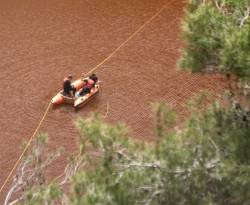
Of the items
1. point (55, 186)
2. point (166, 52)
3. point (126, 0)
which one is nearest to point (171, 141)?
point (55, 186)

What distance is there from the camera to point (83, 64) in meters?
7.76

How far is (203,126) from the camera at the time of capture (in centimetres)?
313

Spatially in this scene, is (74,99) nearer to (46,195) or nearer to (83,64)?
(83,64)

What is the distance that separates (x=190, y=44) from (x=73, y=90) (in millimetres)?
4228

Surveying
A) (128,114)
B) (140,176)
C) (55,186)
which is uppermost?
(140,176)

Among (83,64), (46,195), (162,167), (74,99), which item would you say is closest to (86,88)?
(74,99)

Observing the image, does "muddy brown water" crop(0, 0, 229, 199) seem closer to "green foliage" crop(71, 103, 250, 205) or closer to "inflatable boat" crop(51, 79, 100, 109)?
"inflatable boat" crop(51, 79, 100, 109)

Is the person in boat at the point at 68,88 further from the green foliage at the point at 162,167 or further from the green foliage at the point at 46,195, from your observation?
the green foliage at the point at 162,167

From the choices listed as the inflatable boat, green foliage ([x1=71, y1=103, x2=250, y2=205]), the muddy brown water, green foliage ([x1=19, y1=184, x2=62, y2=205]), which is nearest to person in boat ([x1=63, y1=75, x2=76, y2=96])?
the inflatable boat

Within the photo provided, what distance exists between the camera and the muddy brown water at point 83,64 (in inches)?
258

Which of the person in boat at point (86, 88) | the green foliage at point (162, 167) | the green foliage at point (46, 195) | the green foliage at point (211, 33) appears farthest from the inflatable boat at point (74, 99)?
the green foliage at point (211, 33)

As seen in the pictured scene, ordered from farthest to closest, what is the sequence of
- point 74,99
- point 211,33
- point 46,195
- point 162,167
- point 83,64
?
point 83,64, point 74,99, point 46,195, point 162,167, point 211,33

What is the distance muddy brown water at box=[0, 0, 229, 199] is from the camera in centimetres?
654

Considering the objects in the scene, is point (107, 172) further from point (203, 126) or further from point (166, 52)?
point (166, 52)
